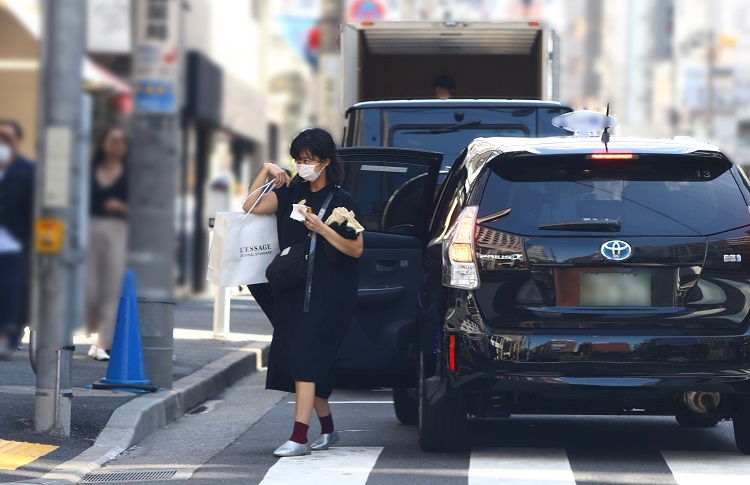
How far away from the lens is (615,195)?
793cm

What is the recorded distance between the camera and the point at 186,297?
24.9m

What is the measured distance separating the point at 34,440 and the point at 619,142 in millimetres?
3449

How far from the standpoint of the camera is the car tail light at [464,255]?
7852mm

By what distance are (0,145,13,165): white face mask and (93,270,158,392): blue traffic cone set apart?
10.2 feet

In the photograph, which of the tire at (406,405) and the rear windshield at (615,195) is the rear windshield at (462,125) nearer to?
the tire at (406,405)

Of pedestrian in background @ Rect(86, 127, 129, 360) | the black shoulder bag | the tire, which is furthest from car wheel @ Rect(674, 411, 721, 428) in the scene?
pedestrian in background @ Rect(86, 127, 129, 360)

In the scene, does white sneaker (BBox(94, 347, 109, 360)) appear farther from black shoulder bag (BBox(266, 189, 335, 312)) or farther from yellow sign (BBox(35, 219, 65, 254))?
yellow sign (BBox(35, 219, 65, 254))

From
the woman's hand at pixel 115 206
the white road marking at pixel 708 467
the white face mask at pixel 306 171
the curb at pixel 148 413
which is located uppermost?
the white face mask at pixel 306 171

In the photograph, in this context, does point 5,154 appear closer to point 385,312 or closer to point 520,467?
point 385,312

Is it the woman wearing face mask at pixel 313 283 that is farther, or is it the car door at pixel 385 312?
the car door at pixel 385 312

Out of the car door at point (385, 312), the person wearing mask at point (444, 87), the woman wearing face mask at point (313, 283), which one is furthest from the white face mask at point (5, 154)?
the person wearing mask at point (444, 87)

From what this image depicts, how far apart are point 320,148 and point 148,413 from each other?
7.11 feet

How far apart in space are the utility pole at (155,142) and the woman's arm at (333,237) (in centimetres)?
115

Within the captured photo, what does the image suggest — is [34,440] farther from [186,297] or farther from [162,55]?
[186,297]
